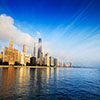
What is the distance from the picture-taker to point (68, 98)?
27.2 meters

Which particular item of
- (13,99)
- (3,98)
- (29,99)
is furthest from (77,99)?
(3,98)

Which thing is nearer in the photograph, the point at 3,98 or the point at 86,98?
the point at 3,98

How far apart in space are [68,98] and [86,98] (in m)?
5.88

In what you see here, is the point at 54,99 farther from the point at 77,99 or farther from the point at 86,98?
the point at 86,98

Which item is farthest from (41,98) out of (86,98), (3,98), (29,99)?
(86,98)

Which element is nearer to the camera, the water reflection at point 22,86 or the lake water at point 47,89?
the lake water at point 47,89

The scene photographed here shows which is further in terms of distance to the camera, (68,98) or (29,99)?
(68,98)

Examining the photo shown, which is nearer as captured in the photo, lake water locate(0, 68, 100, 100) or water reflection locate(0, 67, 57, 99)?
lake water locate(0, 68, 100, 100)

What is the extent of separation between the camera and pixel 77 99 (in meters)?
26.6

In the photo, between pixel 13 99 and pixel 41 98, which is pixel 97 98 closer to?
pixel 41 98

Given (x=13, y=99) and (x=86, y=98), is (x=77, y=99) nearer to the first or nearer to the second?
(x=86, y=98)

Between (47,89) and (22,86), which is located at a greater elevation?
(22,86)

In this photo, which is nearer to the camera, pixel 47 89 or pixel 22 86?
pixel 47 89

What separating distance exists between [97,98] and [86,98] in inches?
142
